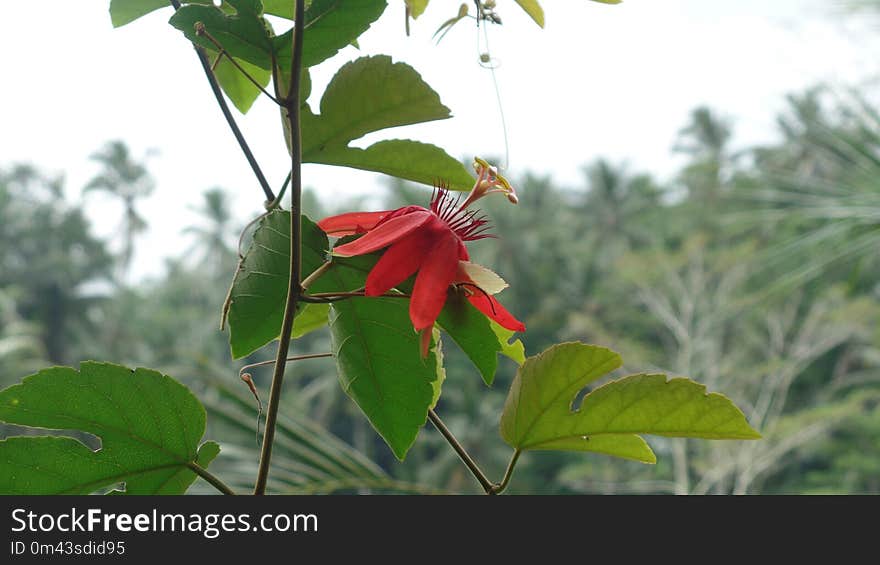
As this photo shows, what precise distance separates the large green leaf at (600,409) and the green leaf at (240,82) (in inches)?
4.8

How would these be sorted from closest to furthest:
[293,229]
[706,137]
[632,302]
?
1. [293,229]
2. [632,302]
3. [706,137]

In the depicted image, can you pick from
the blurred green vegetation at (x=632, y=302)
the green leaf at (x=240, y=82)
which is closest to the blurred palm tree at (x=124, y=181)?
the blurred green vegetation at (x=632, y=302)

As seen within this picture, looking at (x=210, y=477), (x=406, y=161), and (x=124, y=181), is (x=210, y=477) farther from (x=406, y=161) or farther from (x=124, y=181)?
(x=124, y=181)

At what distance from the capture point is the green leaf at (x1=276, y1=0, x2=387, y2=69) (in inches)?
7.5

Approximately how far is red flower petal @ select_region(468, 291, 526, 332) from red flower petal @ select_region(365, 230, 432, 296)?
2cm

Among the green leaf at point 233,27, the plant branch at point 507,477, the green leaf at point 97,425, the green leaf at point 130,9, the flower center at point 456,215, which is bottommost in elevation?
the plant branch at point 507,477

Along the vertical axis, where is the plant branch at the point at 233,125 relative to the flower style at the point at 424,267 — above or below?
above

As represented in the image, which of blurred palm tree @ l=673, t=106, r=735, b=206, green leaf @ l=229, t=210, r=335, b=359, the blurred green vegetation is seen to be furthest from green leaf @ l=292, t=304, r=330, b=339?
blurred palm tree @ l=673, t=106, r=735, b=206

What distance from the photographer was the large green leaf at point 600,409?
0.61ft

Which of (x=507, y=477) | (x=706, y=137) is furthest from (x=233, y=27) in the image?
(x=706, y=137)

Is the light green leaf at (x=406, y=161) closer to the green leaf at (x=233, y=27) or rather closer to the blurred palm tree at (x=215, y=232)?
the green leaf at (x=233, y=27)

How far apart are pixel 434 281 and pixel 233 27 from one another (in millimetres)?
77

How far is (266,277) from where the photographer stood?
21 centimetres
